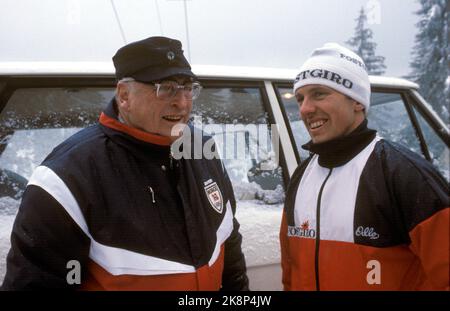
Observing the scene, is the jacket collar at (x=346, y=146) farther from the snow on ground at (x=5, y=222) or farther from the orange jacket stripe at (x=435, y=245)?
the snow on ground at (x=5, y=222)

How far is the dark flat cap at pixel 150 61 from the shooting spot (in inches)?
49.6

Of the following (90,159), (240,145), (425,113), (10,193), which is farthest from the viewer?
(425,113)

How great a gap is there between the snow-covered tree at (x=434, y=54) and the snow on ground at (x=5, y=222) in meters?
8.39

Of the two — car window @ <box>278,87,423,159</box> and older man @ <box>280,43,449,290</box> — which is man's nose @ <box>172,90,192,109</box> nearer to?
older man @ <box>280,43,449,290</box>

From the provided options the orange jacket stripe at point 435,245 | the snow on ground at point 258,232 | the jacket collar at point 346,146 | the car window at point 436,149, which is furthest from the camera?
the car window at point 436,149

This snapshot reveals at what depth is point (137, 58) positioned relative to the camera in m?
1.27

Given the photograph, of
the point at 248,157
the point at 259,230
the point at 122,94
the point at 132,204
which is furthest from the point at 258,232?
the point at 122,94

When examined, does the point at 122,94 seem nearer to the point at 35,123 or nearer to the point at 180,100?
the point at 180,100

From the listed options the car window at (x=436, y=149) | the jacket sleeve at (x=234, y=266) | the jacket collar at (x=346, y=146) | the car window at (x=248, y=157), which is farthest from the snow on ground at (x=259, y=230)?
the car window at (x=436, y=149)

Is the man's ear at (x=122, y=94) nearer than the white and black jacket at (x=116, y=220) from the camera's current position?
No

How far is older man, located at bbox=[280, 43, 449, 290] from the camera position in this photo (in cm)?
99

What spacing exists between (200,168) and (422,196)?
77cm
